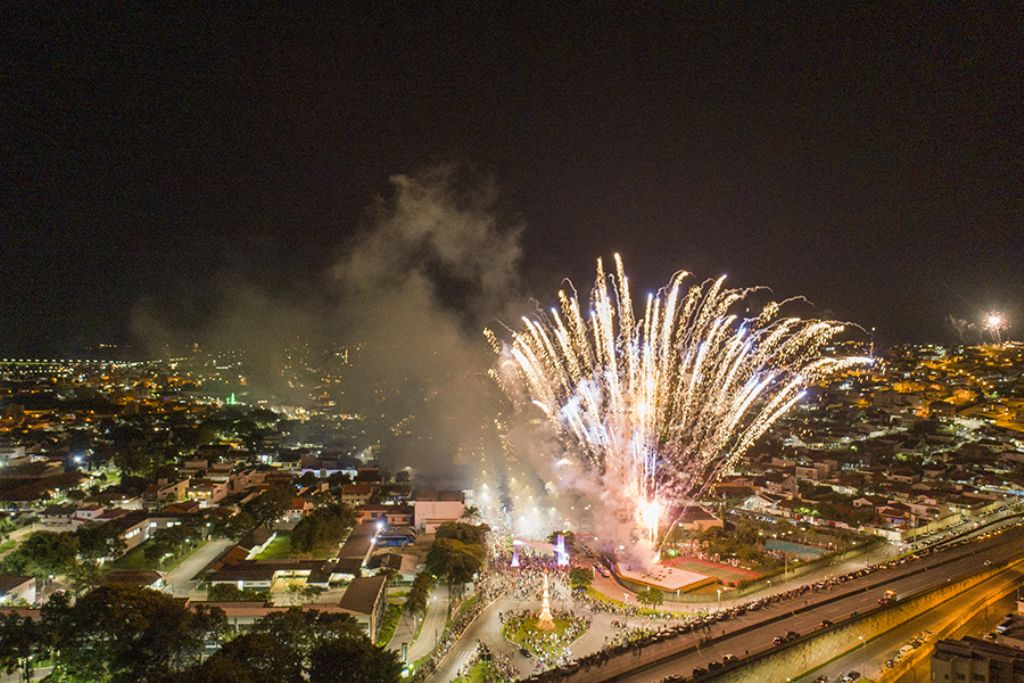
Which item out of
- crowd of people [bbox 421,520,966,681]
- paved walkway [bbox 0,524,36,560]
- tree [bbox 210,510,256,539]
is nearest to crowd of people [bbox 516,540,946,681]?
crowd of people [bbox 421,520,966,681]

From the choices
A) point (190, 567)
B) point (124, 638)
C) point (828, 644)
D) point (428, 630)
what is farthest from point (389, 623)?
point (828, 644)

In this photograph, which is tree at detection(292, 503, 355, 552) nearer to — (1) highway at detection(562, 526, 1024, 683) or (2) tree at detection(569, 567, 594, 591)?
(2) tree at detection(569, 567, 594, 591)

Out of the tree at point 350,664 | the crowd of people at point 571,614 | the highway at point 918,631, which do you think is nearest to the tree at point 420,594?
the crowd of people at point 571,614

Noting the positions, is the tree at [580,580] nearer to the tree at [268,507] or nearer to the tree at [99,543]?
the tree at [268,507]

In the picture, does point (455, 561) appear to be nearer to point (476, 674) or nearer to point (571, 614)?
point (571, 614)

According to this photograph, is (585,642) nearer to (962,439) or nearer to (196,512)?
(196,512)

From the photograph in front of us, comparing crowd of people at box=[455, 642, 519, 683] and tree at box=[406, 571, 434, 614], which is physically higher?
tree at box=[406, 571, 434, 614]
